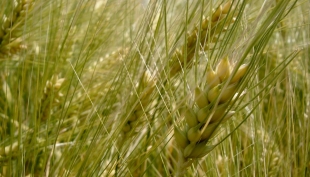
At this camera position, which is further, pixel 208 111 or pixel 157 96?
pixel 157 96

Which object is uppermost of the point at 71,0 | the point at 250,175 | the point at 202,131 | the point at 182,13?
the point at 71,0

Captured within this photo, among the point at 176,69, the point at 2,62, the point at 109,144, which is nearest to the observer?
the point at 109,144

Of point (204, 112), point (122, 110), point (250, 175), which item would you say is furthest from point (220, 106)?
point (250, 175)

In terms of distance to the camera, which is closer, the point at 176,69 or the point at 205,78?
the point at 205,78

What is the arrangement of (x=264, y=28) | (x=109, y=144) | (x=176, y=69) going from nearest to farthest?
(x=264, y=28), (x=109, y=144), (x=176, y=69)

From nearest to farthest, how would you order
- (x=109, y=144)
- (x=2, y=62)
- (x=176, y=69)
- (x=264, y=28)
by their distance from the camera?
(x=264, y=28)
(x=109, y=144)
(x=176, y=69)
(x=2, y=62)

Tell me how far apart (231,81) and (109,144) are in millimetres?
155

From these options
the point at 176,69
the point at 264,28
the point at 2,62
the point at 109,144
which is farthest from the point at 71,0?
the point at 264,28

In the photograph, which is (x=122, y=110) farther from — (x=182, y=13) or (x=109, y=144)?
(x=182, y=13)

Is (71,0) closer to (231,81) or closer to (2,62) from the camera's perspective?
(2,62)

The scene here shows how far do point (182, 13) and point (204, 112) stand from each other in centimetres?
19

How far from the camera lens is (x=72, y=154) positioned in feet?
1.63

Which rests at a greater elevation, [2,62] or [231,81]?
[2,62]

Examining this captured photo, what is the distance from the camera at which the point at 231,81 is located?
0.40 meters
